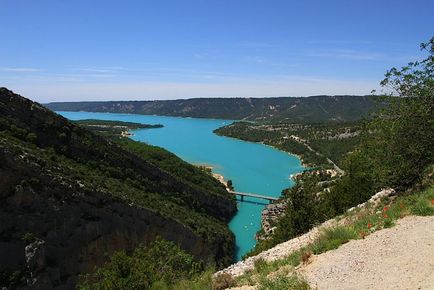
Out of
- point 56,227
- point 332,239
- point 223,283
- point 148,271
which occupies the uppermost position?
point 332,239

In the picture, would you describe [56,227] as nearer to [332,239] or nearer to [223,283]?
[223,283]

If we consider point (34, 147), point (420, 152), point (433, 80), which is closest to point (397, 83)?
point (433, 80)

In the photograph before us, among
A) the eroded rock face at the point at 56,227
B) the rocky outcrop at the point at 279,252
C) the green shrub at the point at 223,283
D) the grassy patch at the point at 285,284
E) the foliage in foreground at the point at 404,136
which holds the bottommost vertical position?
Result: the eroded rock face at the point at 56,227

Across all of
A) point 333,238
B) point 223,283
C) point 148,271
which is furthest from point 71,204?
point 333,238

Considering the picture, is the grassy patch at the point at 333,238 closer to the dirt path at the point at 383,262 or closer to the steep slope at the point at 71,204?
the dirt path at the point at 383,262

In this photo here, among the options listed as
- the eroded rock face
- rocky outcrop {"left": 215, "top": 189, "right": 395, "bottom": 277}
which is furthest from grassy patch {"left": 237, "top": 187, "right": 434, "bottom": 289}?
the eroded rock face

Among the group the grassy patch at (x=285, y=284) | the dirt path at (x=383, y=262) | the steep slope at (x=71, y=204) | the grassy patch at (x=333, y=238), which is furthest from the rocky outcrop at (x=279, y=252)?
the steep slope at (x=71, y=204)
